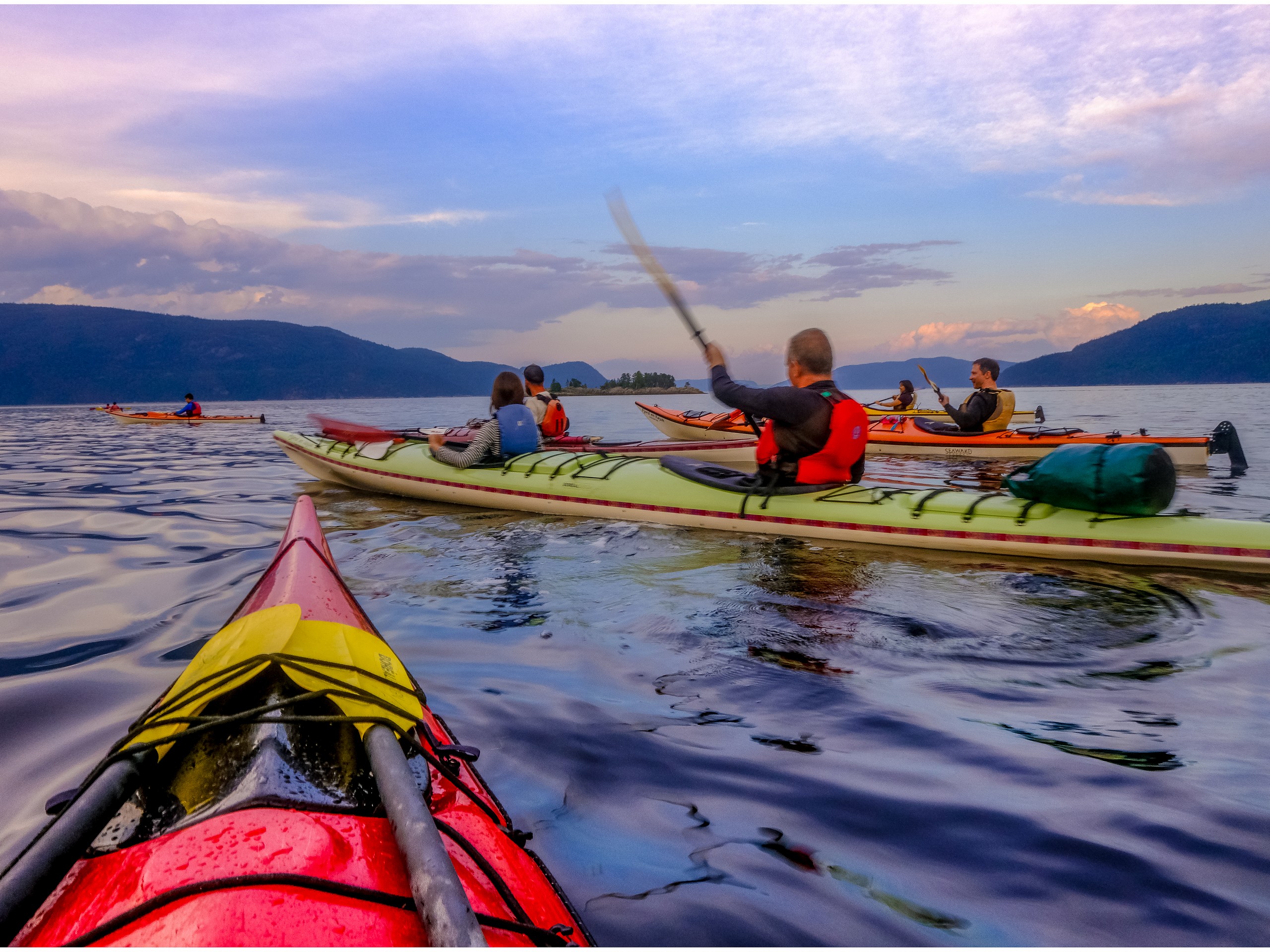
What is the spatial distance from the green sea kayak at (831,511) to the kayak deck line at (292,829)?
17.1 ft

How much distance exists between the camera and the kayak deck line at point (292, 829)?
1158 mm

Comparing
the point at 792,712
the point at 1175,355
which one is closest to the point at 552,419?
the point at 792,712

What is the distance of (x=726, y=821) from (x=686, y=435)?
15.6m

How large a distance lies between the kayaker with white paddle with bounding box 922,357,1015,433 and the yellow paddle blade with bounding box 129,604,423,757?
1212cm

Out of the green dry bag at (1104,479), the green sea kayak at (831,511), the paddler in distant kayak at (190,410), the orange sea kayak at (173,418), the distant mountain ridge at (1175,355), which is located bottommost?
the green sea kayak at (831,511)

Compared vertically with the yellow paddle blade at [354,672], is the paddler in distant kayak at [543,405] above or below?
above

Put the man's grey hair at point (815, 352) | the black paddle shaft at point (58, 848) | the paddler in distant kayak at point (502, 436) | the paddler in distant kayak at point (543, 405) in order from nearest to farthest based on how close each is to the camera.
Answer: the black paddle shaft at point (58, 848) < the man's grey hair at point (815, 352) < the paddler in distant kayak at point (502, 436) < the paddler in distant kayak at point (543, 405)

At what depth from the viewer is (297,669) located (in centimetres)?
192

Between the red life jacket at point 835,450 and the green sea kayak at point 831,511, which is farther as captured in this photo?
the red life jacket at point 835,450

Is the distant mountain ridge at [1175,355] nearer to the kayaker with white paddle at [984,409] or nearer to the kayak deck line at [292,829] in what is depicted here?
the kayaker with white paddle at [984,409]

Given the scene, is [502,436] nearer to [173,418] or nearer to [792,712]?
[792,712]

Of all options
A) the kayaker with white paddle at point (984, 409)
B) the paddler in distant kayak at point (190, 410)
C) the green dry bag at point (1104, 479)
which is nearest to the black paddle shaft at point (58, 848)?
the green dry bag at point (1104, 479)

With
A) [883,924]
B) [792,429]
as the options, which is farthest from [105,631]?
[792,429]

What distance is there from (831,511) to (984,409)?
25.5 feet
